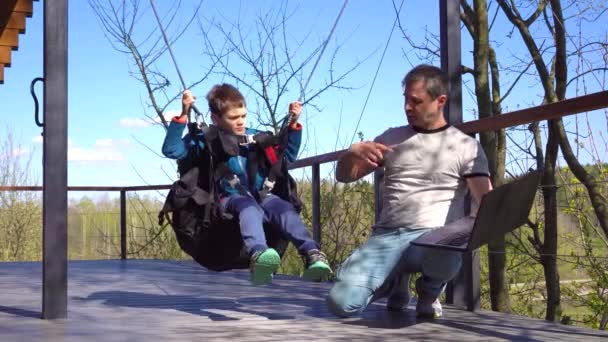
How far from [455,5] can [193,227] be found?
1489 millimetres

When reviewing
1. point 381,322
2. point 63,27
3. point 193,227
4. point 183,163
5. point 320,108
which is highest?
point 320,108

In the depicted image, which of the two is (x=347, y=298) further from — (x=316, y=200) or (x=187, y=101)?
(x=316, y=200)

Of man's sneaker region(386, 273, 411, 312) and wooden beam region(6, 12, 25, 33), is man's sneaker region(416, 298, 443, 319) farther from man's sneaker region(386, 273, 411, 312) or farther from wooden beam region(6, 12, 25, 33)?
wooden beam region(6, 12, 25, 33)

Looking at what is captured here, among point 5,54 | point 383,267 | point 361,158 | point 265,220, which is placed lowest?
point 383,267

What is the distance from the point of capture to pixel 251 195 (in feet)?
10.6

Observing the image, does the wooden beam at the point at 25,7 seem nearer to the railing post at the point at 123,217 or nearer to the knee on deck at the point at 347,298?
the railing post at the point at 123,217

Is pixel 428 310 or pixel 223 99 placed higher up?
pixel 223 99

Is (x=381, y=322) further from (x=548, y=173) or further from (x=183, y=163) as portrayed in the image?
(x=548, y=173)

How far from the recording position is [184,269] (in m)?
6.18

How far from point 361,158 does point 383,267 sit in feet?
1.28

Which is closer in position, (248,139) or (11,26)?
(248,139)

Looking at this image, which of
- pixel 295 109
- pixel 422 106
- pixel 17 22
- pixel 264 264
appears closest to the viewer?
pixel 264 264

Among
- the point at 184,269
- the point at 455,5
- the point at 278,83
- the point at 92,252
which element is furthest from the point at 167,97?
the point at 455,5

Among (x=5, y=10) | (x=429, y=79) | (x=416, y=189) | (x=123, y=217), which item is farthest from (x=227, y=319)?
(x=123, y=217)
